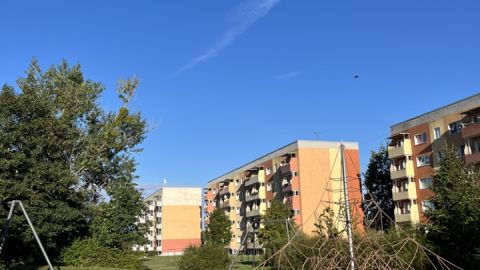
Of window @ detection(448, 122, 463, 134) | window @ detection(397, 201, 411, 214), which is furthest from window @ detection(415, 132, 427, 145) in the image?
window @ detection(397, 201, 411, 214)

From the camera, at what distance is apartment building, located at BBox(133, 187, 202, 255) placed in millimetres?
106438

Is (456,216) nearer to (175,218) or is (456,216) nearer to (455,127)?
(455,127)

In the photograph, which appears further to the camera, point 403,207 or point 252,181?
point 252,181

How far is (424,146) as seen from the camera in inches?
2035

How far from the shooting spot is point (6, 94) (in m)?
28.5

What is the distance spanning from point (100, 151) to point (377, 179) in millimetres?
41187

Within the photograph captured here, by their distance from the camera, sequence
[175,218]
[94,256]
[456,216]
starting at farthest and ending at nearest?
[175,218]
[94,256]
[456,216]

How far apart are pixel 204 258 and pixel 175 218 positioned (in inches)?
3375

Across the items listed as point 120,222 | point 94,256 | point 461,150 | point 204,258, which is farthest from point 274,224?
point 204,258

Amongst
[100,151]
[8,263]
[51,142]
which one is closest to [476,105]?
[100,151]

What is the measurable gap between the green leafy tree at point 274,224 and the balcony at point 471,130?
708 inches

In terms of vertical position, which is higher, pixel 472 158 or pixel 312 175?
pixel 312 175

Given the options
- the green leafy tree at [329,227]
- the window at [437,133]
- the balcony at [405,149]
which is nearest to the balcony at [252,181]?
the balcony at [405,149]

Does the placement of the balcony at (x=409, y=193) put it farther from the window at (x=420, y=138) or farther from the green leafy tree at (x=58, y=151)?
the green leafy tree at (x=58, y=151)
